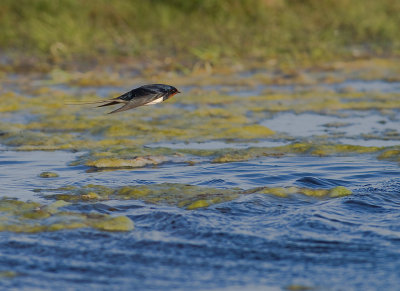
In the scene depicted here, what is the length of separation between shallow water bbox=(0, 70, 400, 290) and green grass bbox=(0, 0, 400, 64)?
225 inches

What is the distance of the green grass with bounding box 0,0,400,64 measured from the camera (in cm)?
1234

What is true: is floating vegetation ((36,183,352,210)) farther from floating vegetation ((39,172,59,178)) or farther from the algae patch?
floating vegetation ((39,172,59,178))

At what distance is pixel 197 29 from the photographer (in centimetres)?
1362

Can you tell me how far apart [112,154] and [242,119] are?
191 centimetres


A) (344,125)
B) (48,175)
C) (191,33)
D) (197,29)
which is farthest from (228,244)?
(197,29)

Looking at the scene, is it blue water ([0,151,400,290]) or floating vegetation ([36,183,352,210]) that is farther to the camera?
floating vegetation ([36,183,352,210])

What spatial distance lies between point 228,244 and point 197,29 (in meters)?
10.0

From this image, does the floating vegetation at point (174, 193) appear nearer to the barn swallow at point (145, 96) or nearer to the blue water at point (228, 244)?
the blue water at point (228, 244)

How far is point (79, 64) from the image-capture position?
38.3 ft

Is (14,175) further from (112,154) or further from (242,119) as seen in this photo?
(242,119)

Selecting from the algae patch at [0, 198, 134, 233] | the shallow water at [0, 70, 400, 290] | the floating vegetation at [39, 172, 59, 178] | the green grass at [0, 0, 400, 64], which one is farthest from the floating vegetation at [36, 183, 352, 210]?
the green grass at [0, 0, 400, 64]

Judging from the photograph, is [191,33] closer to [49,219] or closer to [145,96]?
[145,96]

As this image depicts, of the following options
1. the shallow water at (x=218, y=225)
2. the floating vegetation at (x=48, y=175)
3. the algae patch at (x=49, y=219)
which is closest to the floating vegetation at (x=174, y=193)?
the shallow water at (x=218, y=225)

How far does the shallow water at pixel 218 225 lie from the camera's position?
138 inches
